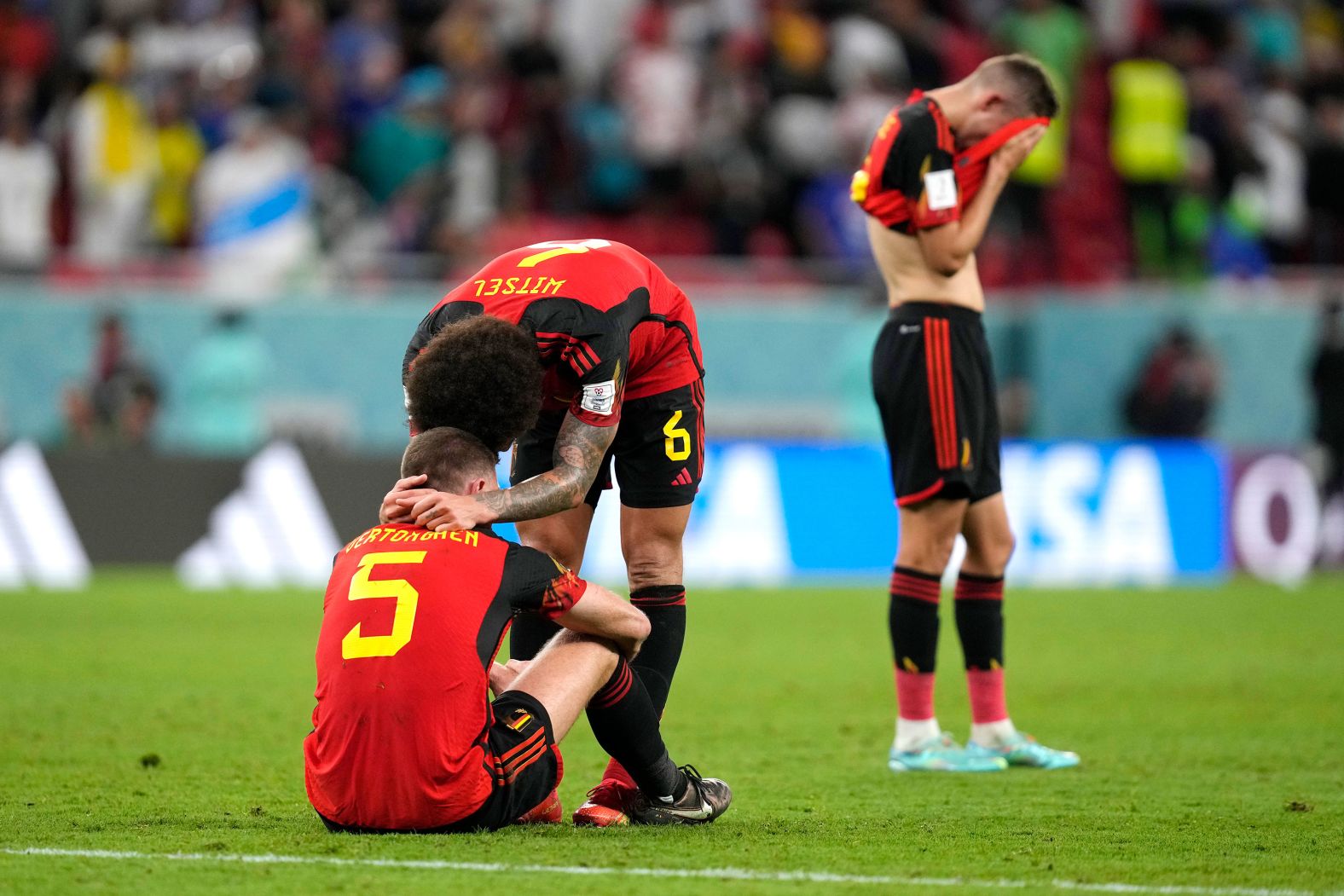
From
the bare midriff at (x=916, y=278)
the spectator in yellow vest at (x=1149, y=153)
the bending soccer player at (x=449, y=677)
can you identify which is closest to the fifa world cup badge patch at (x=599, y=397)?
the bending soccer player at (x=449, y=677)

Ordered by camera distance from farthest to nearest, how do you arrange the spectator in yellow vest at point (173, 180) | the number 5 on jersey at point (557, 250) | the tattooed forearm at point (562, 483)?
the spectator in yellow vest at point (173, 180) < the number 5 on jersey at point (557, 250) < the tattooed forearm at point (562, 483)

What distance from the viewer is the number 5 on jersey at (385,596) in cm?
446

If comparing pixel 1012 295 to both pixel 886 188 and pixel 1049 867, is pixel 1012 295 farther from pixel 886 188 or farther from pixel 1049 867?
pixel 1049 867

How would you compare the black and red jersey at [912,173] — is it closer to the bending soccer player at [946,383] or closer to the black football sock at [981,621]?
the bending soccer player at [946,383]

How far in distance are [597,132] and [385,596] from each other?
13.0 metres

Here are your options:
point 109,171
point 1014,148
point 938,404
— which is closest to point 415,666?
point 938,404

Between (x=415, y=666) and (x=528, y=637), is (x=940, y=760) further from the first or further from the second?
(x=415, y=666)

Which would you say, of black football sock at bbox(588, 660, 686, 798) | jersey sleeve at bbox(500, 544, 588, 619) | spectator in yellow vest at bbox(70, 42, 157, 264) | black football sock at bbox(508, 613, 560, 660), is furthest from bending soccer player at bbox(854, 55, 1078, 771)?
spectator in yellow vest at bbox(70, 42, 157, 264)

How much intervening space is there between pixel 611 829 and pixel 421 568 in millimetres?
918

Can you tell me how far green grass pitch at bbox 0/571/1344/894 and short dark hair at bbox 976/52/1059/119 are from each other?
2.25 metres

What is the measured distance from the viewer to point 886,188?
641 centimetres

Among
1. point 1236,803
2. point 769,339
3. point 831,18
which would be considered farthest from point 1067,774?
point 831,18

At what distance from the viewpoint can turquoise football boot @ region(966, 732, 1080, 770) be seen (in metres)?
6.30

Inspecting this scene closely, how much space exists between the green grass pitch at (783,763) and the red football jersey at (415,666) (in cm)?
14
